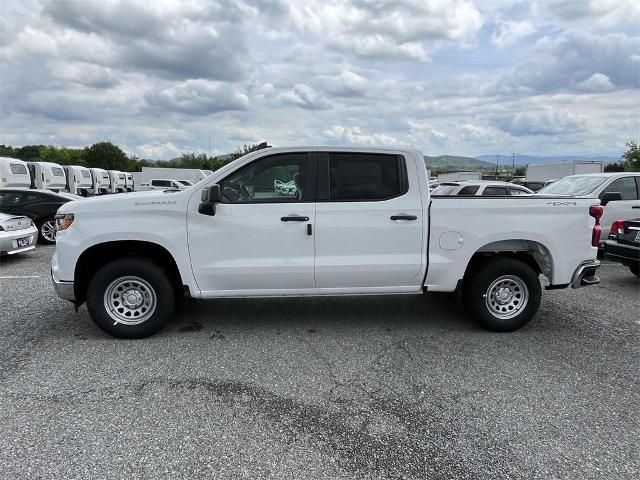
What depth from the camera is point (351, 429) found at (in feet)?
9.94

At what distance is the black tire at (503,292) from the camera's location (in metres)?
4.79

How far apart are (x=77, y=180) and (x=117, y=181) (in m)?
13.9

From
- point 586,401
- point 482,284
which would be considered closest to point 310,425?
point 586,401

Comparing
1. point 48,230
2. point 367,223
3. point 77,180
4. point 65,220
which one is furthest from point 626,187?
point 77,180

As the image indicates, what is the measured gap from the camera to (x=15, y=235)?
864 cm

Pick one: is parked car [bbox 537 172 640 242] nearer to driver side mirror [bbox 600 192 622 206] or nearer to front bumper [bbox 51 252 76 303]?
driver side mirror [bbox 600 192 622 206]

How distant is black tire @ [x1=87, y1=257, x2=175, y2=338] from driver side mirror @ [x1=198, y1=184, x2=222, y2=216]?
0.80m

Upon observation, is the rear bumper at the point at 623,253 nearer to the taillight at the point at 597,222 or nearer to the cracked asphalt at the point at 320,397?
the cracked asphalt at the point at 320,397

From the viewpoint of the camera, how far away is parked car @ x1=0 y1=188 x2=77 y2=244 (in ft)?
36.5

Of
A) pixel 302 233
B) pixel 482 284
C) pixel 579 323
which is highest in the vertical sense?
pixel 302 233

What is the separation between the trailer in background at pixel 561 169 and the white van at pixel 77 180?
106ft

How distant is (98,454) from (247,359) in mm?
1587

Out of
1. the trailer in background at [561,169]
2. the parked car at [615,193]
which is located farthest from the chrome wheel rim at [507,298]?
the trailer in background at [561,169]

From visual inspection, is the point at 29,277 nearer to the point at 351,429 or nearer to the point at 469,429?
the point at 351,429
